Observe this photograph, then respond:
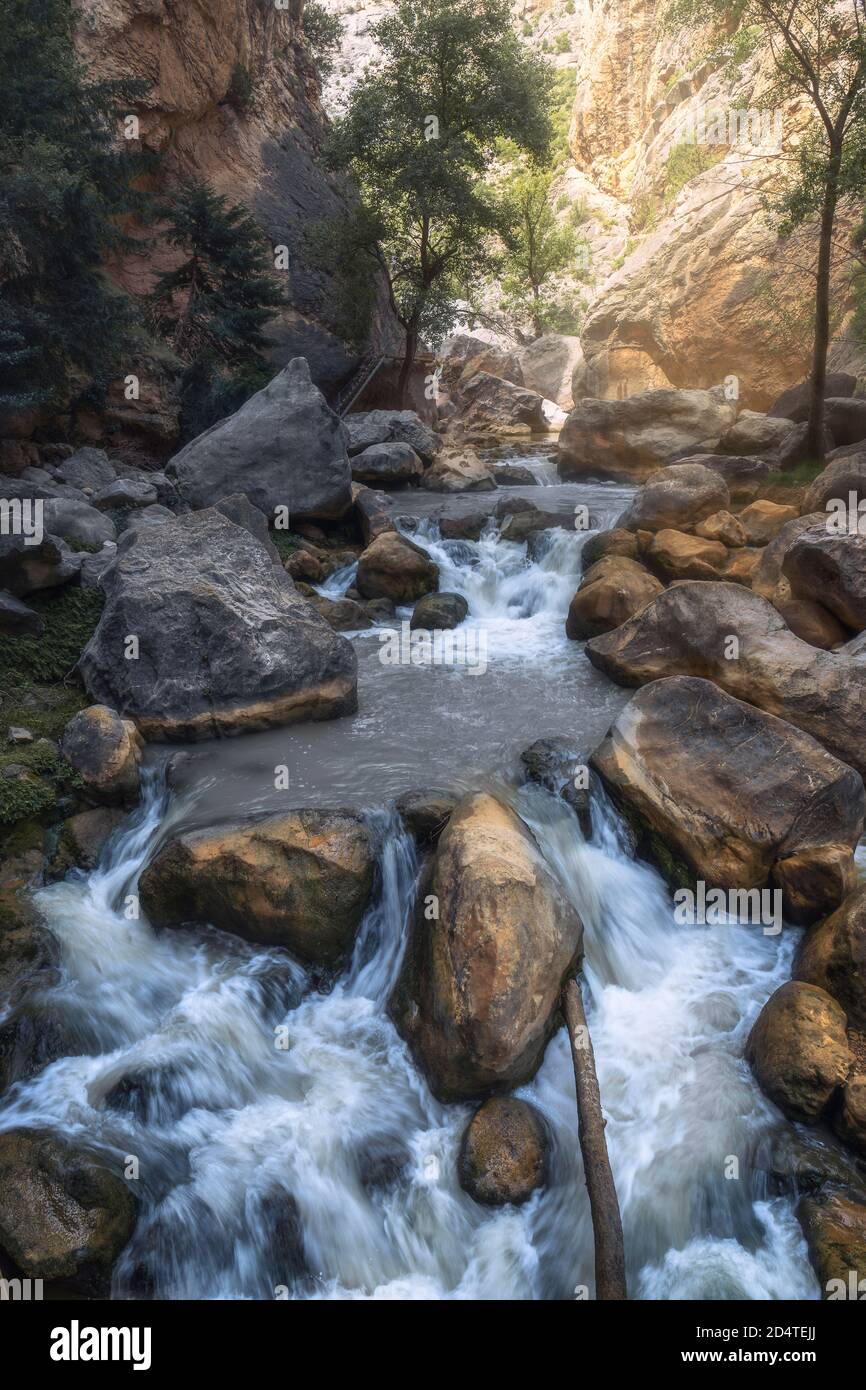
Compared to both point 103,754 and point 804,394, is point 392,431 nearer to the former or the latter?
point 804,394

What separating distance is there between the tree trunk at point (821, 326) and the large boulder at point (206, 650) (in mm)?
12893

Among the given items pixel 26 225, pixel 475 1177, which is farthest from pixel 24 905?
pixel 26 225

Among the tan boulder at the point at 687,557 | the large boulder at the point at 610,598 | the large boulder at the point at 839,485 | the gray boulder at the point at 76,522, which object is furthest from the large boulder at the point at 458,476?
the gray boulder at the point at 76,522

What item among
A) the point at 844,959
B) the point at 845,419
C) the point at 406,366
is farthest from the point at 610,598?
the point at 406,366

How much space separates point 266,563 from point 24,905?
5.34 m

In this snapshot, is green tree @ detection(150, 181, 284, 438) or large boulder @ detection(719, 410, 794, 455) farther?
large boulder @ detection(719, 410, 794, 455)

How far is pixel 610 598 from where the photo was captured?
12.2 metres

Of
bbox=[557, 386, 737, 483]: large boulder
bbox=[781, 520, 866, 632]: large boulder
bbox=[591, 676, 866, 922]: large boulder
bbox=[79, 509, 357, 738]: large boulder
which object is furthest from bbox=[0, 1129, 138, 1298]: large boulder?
bbox=[557, 386, 737, 483]: large boulder

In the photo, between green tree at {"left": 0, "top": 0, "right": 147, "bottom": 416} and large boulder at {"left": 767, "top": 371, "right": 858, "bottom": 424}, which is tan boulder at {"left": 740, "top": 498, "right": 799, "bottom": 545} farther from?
green tree at {"left": 0, "top": 0, "right": 147, "bottom": 416}

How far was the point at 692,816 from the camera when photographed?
755 cm

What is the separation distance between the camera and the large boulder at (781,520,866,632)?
999cm

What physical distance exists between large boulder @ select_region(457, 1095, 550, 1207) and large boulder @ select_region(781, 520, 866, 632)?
773cm

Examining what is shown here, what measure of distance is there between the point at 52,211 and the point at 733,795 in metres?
14.1

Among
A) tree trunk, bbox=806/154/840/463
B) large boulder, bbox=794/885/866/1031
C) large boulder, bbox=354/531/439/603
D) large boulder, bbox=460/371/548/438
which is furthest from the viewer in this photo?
large boulder, bbox=460/371/548/438
